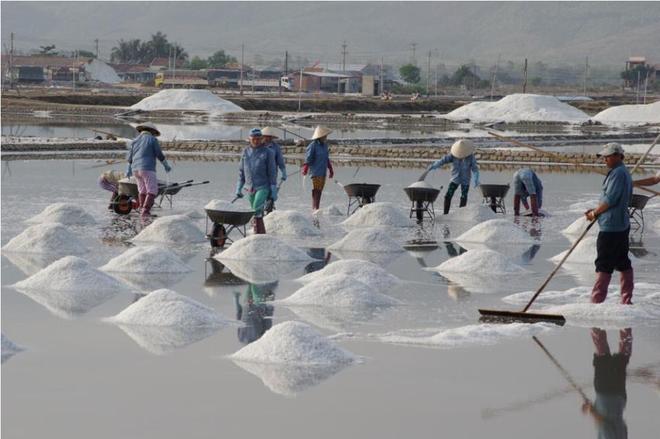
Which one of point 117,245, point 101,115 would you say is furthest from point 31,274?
point 101,115

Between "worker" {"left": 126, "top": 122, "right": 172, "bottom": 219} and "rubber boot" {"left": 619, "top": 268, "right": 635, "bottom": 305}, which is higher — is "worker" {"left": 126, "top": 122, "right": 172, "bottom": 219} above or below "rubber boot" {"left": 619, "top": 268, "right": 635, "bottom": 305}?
above

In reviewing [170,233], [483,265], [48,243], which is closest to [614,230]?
[483,265]

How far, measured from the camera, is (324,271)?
1188 centimetres

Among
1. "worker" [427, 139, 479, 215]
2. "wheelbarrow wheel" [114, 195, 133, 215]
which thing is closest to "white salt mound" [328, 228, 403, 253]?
"worker" [427, 139, 479, 215]

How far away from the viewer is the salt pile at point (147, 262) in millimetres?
12211

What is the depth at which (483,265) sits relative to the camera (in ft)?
41.5

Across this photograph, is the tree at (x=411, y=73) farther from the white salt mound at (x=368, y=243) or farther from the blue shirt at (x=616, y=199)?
the blue shirt at (x=616, y=199)

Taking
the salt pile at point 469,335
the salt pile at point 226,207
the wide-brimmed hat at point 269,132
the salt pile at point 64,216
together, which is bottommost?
the salt pile at point 64,216

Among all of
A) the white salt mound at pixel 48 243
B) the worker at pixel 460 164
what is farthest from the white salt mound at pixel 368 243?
the worker at pixel 460 164

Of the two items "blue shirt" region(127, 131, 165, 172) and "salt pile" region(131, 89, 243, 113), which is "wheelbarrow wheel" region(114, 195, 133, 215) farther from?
"salt pile" region(131, 89, 243, 113)

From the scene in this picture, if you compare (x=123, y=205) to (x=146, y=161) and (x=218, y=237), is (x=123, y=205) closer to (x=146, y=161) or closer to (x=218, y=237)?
(x=146, y=161)

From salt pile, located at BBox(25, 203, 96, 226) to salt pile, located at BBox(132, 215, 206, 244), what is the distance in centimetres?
158

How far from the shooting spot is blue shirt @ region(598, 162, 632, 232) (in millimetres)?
10617

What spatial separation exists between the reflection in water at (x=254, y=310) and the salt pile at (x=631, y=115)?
158 feet
